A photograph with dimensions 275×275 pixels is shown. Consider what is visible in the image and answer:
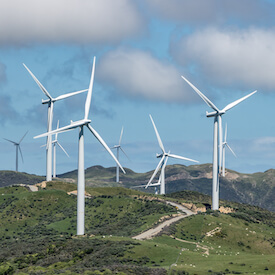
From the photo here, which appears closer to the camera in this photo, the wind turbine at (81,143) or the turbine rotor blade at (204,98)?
the wind turbine at (81,143)

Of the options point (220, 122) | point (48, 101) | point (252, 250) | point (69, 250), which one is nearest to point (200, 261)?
point (69, 250)

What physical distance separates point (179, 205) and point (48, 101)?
49852mm

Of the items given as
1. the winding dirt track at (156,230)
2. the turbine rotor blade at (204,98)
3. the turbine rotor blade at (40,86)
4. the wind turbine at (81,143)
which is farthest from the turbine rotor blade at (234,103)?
the turbine rotor blade at (40,86)

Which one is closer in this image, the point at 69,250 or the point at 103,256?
the point at 103,256

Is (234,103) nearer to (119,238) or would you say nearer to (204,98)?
(204,98)

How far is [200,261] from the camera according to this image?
8512 cm

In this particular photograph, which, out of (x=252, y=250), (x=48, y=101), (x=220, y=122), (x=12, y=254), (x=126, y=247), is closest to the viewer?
(x=126, y=247)

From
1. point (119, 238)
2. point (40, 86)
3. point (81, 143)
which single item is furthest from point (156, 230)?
point (40, 86)

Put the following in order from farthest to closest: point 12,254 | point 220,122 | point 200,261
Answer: point 220,122, point 12,254, point 200,261

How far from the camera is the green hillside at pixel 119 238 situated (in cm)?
8144

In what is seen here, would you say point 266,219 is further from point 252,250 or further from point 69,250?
point 69,250

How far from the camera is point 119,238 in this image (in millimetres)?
103375

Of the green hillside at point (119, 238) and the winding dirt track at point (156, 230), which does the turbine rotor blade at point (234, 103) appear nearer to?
the green hillside at point (119, 238)

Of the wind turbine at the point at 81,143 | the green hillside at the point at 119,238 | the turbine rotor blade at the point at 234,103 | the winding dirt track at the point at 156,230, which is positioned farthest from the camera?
the turbine rotor blade at the point at 234,103
